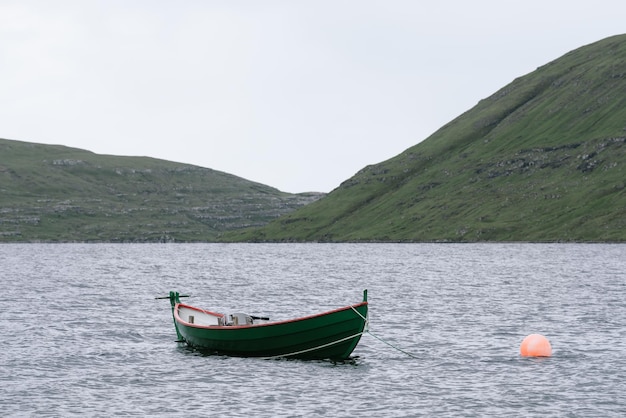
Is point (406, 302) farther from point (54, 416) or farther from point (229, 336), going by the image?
point (54, 416)

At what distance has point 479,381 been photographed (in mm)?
40906

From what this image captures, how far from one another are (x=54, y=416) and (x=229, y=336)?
1468cm

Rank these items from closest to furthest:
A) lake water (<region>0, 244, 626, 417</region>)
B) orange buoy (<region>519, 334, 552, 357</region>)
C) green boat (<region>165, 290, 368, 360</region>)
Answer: lake water (<region>0, 244, 626, 417</region>) < green boat (<region>165, 290, 368, 360</region>) < orange buoy (<region>519, 334, 552, 357</region>)

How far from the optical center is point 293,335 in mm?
45281

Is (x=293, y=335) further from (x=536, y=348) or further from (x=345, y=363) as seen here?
(x=536, y=348)

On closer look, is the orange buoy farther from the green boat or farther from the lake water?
the green boat

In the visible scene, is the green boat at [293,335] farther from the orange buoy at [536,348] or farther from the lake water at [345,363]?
the orange buoy at [536,348]

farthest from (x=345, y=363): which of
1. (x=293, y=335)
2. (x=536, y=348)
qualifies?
(x=536, y=348)

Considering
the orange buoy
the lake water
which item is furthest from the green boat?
the orange buoy

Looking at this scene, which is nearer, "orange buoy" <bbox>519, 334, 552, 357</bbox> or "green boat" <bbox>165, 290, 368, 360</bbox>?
"green boat" <bbox>165, 290, 368, 360</bbox>

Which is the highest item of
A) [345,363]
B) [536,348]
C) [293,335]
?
[293,335]

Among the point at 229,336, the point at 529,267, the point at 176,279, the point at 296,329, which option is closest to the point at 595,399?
the point at 296,329

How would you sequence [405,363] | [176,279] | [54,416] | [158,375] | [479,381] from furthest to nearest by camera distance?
[176,279], [405,363], [158,375], [479,381], [54,416]

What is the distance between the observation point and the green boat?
43.6 meters
